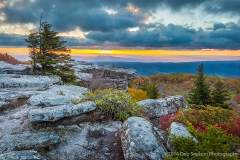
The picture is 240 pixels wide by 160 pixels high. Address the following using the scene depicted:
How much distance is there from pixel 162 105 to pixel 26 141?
9401 mm

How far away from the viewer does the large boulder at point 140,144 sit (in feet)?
14.8

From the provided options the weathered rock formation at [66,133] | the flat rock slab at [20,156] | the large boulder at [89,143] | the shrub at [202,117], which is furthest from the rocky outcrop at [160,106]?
the flat rock slab at [20,156]

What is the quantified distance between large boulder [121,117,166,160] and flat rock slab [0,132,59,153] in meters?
2.08

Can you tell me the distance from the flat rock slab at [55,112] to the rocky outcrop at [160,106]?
15.6 feet

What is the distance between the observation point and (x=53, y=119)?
621 cm

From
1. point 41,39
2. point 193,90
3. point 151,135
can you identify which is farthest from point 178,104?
point 41,39

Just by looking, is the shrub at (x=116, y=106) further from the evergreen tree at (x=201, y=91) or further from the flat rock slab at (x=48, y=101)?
the evergreen tree at (x=201, y=91)

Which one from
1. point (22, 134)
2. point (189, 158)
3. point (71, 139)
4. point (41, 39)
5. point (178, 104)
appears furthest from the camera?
point (41, 39)

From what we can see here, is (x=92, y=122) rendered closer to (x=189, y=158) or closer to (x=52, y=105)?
(x=52, y=105)

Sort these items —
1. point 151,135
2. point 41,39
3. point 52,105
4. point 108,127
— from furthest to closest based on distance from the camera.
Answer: point 41,39, point 52,105, point 108,127, point 151,135

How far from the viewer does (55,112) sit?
248 inches

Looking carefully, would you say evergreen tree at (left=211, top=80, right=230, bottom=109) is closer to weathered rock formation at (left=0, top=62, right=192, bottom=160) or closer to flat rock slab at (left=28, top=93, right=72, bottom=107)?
weathered rock formation at (left=0, top=62, right=192, bottom=160)

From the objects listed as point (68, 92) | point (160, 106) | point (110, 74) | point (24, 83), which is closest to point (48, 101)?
point (68, 92)

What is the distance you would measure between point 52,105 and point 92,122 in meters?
1.72
